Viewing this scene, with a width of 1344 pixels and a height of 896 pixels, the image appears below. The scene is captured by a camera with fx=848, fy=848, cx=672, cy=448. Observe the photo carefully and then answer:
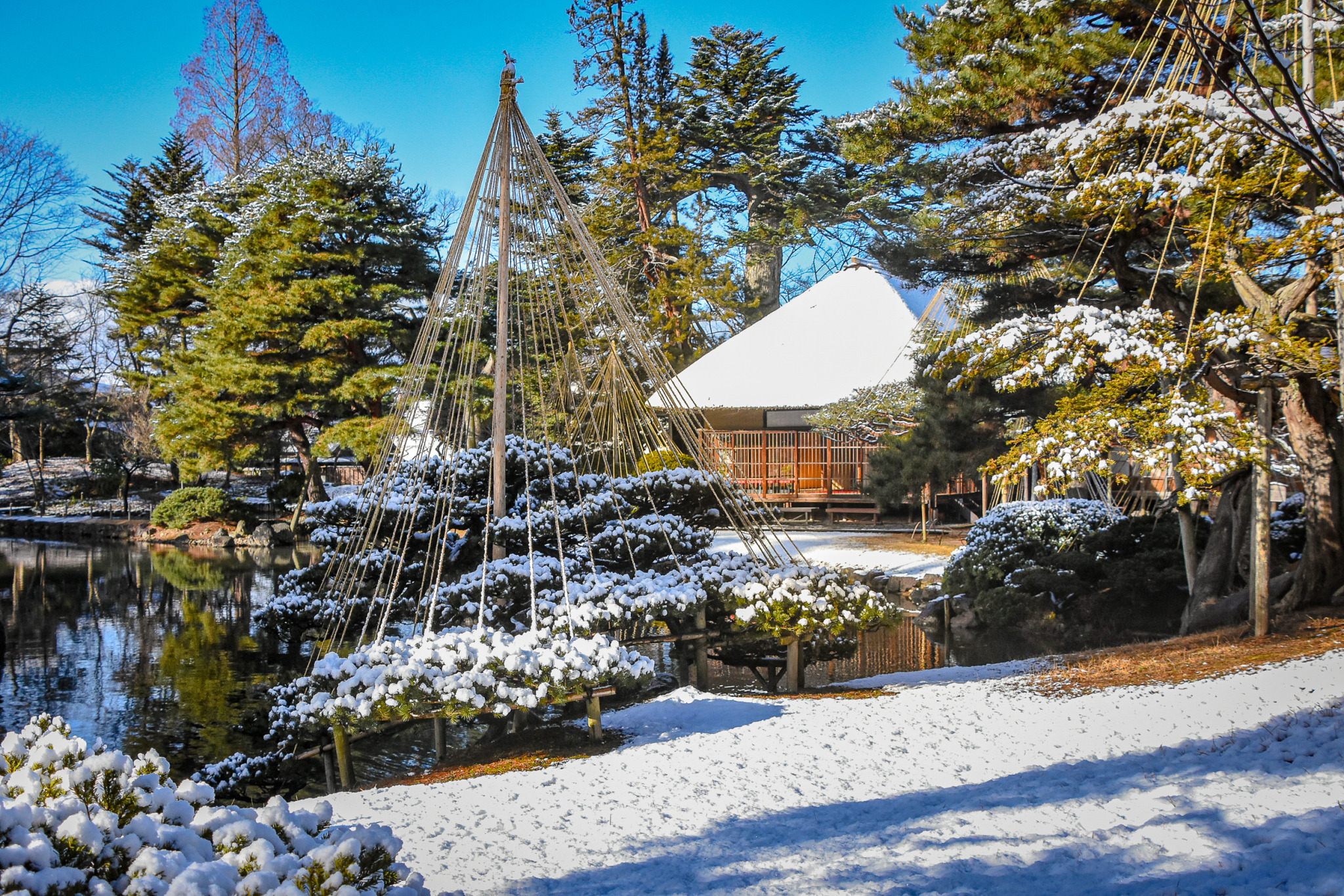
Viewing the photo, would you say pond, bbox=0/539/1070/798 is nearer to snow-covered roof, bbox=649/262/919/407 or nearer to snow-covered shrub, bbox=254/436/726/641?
snow-covered shrub, bbox=254/436/726/641

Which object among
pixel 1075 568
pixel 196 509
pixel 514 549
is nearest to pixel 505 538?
pixel 514 549

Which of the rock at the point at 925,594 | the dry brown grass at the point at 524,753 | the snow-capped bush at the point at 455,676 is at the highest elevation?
the snow-capped bush at the point at 455,676

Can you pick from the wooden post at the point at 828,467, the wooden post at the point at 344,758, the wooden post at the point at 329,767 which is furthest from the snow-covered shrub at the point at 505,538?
the wooden post at the point at 828,467

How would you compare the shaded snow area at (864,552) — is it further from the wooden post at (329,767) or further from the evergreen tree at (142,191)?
the evergreen tree at (142,191)

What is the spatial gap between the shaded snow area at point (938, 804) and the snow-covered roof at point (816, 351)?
13209mm

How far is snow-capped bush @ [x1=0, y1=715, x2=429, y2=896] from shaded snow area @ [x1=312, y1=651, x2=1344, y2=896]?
3.28ft

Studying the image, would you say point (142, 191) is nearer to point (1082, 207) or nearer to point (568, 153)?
point (568, 153)

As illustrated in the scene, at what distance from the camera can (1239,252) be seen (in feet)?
19.6

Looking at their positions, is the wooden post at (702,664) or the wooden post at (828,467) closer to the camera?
the wooden post at (702,664)

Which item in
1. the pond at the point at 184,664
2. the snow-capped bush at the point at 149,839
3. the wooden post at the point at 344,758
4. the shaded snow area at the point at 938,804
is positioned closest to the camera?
the snow-capped bush at the point at 149,839

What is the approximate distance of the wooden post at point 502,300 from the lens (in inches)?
226

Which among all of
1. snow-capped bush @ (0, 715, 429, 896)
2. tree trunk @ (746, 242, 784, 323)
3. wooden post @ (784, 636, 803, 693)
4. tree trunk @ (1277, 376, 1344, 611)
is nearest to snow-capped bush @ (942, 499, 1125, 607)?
tree trunk @ (1277, 376, 1344, 611)

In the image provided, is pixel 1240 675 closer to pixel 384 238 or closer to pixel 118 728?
pixel 118 728

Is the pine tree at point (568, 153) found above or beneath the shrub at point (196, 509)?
above
